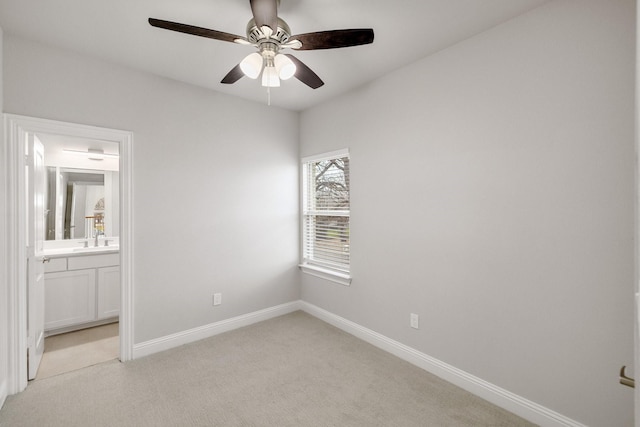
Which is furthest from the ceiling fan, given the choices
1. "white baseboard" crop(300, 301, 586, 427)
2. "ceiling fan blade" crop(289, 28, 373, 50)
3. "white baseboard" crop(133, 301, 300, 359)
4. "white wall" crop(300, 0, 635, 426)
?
A: "white baseboard" crop(133, 301, 300, 359)

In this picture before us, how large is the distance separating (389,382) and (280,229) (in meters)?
2.12

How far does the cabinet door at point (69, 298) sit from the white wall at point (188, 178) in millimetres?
1239

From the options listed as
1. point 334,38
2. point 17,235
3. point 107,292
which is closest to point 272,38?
point 334,38

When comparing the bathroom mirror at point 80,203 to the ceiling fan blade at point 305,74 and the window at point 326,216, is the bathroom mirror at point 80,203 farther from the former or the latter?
the ceiling fan blade at point 305,74

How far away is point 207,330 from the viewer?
126 inches

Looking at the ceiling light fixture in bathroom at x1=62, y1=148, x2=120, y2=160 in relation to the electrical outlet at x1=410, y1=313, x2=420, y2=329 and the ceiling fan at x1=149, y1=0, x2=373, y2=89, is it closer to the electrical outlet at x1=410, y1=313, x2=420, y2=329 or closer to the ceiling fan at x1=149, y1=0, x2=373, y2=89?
the ceiling fan at x1=149, y1=0, x2=373, y2=89

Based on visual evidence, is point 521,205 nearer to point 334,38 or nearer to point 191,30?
point 334,38

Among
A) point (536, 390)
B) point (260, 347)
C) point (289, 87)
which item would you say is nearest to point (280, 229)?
point (260, 347)

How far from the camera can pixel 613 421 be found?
166 cm

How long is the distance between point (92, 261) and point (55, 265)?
326 mm

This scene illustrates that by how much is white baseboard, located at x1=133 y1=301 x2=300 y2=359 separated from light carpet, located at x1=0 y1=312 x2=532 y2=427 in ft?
0.28

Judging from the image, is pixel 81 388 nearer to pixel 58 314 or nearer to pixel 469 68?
pixel 58 314

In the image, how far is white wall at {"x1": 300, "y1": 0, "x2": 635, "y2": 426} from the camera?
166 cm

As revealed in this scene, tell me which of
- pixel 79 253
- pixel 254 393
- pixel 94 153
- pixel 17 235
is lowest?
pixel 254 393
